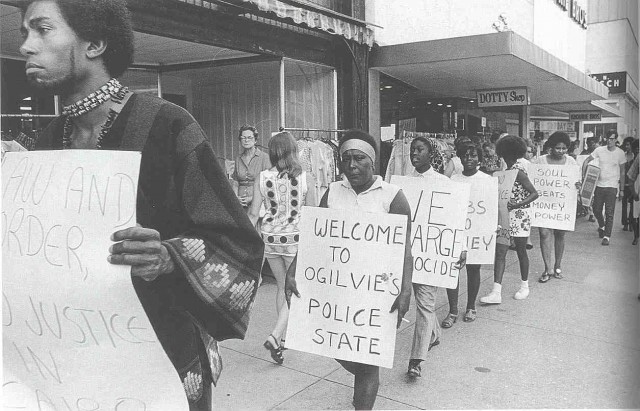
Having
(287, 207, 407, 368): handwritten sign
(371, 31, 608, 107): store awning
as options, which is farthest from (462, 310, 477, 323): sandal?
(371, 31, 608, 107): store awning

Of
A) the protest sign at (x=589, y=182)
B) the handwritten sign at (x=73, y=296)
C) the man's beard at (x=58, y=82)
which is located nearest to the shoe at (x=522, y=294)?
the protest sign at (x=589, y=182)

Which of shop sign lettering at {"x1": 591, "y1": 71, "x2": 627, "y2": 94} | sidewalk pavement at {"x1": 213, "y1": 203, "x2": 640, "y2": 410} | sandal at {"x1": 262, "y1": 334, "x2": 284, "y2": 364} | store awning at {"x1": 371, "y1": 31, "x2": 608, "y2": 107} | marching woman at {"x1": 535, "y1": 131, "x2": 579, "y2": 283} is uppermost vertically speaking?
shop sign lettering at {"x1": 591, "y1": 71, "x2": 627, "y2": 94}

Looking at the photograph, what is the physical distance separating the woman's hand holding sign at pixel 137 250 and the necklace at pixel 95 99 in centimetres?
40

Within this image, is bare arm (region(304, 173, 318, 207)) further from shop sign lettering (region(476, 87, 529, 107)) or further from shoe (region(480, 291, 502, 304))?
shop sign lettering (region(476, 87, 529, 107))

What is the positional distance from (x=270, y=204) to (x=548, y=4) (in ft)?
44.8

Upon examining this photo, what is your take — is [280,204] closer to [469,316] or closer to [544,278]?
[469,316]

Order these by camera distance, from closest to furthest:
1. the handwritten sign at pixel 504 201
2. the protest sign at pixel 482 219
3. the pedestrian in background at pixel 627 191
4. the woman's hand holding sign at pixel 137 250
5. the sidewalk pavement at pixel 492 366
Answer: the woman's hand holding sign at pixel 137 250
the sidewalk pavement at pixel 492 366
the protest sign at pixel 482 219
the handwritten sign at pixel 504 201
the pedestrian in background at pixel 627 191

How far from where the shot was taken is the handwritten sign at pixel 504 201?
19.6ft

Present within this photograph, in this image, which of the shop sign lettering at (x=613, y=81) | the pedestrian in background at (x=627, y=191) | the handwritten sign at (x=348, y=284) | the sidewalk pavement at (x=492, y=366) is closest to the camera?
the handwritten sign at (x=348, y=284)

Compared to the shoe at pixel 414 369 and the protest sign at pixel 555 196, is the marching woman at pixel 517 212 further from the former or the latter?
the shoe at pixel 414 369

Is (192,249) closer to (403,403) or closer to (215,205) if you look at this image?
(215,205)

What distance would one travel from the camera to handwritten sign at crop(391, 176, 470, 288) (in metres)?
4.32

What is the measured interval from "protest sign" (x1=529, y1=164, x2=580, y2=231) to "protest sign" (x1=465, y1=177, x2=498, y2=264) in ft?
6.86

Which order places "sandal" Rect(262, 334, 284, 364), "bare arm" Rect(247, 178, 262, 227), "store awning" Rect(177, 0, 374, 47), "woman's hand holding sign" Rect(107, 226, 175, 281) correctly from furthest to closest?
"store awning" Rect(177, 0, 374, 47) < "bare arm" Rect(247, 178, 262, 227) < "sandal" Rect(262, 334, 284, 364) < "woman's hand holding sign" Rect(107, 226, 175, 281)
